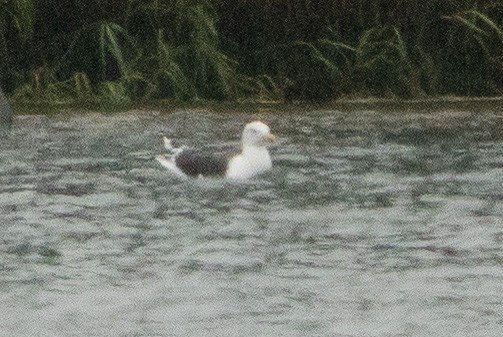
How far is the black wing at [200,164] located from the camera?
13109mm

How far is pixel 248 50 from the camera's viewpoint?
1788 centimetres

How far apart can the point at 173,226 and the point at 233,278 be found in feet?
5.68

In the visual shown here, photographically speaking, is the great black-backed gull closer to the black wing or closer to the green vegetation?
the black wing

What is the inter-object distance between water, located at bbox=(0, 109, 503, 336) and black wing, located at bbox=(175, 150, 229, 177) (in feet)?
0.36

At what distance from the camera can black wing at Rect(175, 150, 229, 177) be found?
43.0ft

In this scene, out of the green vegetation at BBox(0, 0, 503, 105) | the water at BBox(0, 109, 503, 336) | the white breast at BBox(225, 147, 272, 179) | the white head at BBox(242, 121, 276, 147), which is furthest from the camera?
the green vegetation at BBox(0, 0, 503, 105)

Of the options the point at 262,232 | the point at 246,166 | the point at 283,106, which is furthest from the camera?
the point at 283,106

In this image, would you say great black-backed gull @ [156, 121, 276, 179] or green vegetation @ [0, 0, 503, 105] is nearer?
great black-backed gull @ [156, 121, 276, 179]

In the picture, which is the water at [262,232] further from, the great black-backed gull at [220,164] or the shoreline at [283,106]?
the shoreline at [283,106]

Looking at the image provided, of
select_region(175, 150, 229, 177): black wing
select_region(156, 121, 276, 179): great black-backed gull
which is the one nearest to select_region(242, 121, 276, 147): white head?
select_region(156, 121, 276, 179): great black-backed gull

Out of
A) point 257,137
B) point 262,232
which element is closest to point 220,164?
point 257,137

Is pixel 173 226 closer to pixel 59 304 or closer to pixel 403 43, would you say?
pixel 59 304

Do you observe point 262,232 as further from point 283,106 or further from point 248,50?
point 248,50

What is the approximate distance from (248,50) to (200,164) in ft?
16.1
